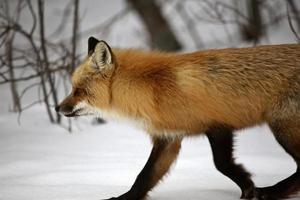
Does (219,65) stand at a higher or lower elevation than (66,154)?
higher

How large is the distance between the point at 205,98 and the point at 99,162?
164 centimetres

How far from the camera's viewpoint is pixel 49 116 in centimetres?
596

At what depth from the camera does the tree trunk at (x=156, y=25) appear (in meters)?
10.2

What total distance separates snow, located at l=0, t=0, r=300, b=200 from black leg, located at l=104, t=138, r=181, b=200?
15cm

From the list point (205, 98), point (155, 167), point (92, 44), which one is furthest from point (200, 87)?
point (92, 44)

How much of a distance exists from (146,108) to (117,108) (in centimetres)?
28

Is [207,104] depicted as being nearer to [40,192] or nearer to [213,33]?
[40,192]

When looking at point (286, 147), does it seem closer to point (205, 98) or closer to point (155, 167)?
point (205, 98)

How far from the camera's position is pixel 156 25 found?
33.8ft

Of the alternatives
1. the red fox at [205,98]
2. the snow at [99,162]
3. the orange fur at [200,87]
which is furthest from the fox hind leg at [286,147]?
the snow at [99,162]

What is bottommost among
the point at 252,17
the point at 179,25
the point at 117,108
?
the point at 179,25

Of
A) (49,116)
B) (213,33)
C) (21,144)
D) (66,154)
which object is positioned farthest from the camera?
(213,33)

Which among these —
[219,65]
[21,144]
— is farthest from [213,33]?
[219,65]

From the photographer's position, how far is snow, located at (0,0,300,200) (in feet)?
11.3
